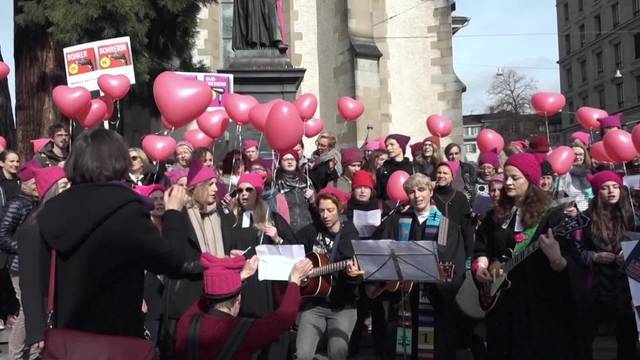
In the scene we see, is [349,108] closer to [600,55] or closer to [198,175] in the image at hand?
[198,175]

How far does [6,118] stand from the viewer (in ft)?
41.2

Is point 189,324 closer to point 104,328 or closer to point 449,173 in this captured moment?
point 104,328

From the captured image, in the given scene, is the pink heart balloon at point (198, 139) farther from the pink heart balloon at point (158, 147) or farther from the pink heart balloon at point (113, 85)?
the pink heart balloon at point (113, 85)

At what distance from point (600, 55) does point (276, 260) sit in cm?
6078

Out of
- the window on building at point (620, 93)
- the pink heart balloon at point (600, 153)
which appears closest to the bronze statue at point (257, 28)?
the pink heart balloon at point (600, 153)

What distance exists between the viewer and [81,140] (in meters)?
3.28

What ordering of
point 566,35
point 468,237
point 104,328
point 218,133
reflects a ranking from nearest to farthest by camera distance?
point 104,328 → point 468,237 → point 218,133 → point 566,35

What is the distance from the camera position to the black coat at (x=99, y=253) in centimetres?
311

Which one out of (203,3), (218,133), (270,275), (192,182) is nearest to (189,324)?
(270,275)

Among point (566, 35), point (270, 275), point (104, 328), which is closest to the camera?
point (104, 328)

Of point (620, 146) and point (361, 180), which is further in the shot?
point (620, 146)

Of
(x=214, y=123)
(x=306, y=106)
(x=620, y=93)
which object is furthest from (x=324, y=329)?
(x=620, y=93)

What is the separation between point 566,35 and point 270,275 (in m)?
67.9

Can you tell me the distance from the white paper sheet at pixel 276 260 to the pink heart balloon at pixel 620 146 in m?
4.63
